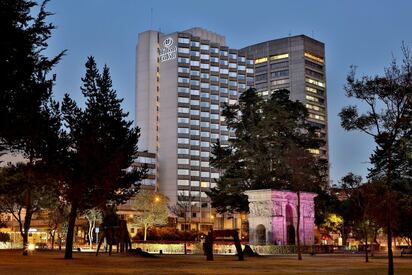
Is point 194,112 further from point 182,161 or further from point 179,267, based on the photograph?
point 179,267

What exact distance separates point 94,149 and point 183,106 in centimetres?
14154

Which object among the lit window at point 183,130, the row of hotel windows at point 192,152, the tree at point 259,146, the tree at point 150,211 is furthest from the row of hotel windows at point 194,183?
the tree at point 259,146

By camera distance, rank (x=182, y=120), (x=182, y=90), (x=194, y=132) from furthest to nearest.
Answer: (x=182, y=90)
(x=194, y=132)
(x=182, y=120)

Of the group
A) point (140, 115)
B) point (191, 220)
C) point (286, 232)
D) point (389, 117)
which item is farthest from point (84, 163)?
point (140, 115)

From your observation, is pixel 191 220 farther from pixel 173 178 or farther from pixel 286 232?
pixel 286 232

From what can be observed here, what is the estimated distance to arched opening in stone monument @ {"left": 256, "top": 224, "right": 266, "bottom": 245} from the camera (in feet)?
197

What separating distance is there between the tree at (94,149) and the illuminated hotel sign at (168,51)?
4960 inches

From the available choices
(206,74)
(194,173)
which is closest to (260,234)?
(194,173)

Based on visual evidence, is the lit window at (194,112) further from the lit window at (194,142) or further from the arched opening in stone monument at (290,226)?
the arched opening in stone monument at (290,226)

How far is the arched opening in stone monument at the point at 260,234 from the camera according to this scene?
60.1 meters

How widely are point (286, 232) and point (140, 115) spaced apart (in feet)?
425

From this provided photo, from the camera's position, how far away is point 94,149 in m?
40.1

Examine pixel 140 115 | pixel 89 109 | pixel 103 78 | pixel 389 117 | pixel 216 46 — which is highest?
pixel 216 46

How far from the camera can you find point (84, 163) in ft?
132
